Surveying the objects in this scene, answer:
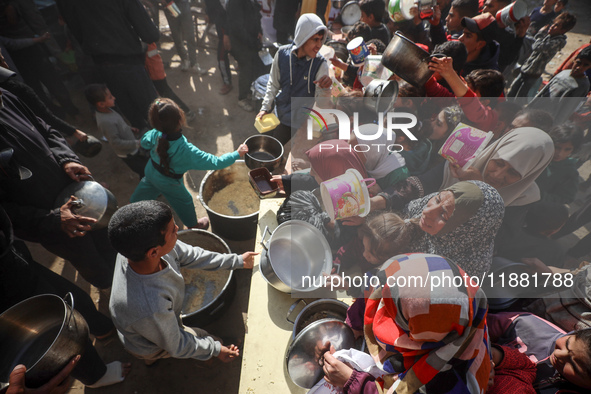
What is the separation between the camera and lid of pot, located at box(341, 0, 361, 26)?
5188 mm

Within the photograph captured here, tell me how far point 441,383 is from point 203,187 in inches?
120

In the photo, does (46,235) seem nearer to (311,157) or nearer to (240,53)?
(311,157)

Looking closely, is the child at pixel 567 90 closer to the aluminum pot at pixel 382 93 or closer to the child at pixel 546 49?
the child at pixel 546 49

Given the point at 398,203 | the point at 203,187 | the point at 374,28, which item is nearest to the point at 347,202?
the point at 398,203

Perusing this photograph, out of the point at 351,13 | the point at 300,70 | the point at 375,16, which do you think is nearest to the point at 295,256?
the point at 300,70

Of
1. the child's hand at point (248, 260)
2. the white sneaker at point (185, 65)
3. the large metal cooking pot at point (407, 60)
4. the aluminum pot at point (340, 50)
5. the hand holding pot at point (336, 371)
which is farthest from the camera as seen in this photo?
the white sneaker at point (185, 65)

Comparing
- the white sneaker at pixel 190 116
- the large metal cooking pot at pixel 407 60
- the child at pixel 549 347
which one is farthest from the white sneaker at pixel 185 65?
the child at pixel 549 347

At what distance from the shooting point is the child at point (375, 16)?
475 cm

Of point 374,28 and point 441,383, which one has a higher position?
point 374,28

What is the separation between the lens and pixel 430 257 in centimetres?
162

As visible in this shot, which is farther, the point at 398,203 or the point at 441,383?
the point at 398,203

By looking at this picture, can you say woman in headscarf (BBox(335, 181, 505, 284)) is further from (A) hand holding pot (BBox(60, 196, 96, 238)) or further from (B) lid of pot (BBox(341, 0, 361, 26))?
(B) lid of pot (BBox(341, 0, 361, 26))

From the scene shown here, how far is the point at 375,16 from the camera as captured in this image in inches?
191

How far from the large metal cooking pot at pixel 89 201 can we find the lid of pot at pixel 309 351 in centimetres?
200
